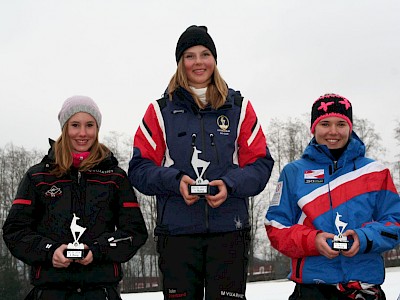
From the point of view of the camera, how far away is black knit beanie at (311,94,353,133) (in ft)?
11.7

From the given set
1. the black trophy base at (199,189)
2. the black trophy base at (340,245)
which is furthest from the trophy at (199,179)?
the black trophy base at (340,245)

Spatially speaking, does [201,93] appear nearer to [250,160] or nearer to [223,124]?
[223,124]

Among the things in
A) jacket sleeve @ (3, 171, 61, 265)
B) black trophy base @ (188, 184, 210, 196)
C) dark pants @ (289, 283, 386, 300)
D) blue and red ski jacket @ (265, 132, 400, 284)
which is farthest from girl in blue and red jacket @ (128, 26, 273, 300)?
jacket sleeve @ (3, 171, 61, 265)

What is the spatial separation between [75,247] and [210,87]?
1.45 m

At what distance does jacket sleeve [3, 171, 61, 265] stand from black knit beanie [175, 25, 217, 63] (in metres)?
1.43

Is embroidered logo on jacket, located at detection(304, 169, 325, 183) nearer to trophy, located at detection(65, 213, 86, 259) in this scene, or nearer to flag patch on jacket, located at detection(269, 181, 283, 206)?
flag patch on jacket, located at detection(269, 181, 283, 206)

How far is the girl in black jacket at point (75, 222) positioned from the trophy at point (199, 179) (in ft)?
1.80

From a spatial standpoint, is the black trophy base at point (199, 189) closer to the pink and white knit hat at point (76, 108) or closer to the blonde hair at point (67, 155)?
the blonde hair at point (67, 155)

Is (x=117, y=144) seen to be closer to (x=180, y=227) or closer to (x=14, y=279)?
(x=14, y=279)

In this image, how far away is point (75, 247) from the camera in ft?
10.1

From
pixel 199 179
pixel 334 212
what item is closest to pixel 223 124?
pixel 199 179

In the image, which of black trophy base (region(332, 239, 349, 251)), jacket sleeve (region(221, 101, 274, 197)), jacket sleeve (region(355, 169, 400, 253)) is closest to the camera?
black trophy base (region(332, 239, 349, 251))

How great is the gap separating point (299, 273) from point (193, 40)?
1.81 metres

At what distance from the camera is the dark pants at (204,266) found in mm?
3170
